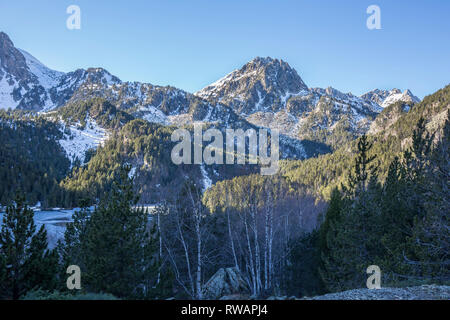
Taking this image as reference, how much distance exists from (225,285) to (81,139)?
17307 centimetres

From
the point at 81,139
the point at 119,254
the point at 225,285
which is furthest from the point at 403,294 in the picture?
the point at 81,139

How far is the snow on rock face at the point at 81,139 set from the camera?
485ft

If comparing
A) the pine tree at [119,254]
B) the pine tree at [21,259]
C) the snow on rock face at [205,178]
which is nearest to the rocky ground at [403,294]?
the pine tree at [119,254]

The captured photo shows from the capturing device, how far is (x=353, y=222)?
16672 millimetres

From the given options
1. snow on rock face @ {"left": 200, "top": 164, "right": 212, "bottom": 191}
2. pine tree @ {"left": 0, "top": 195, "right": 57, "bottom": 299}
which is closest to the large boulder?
pine tree @ {"left": 0, "top": 195, "right": 57, "bottom": 299}

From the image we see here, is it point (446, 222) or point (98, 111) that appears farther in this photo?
point (98, 111)

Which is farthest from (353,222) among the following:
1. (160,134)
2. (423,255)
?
(160,134)

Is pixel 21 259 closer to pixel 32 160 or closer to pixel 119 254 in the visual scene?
pixel 119 254

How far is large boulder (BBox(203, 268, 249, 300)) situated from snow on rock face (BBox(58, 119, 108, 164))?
145763 mm

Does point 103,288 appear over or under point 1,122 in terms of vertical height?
under

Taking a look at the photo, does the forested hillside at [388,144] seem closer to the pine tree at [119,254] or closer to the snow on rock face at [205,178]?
the snow on rock face at [205,178]
